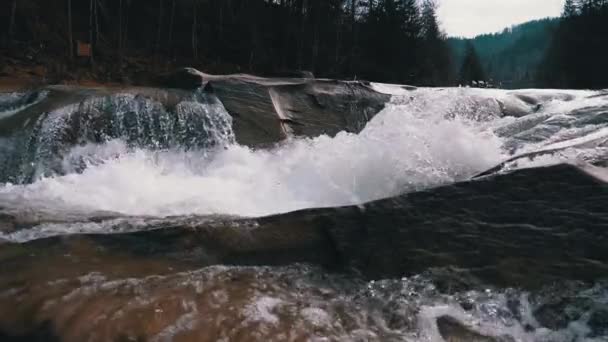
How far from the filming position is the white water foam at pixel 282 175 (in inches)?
236

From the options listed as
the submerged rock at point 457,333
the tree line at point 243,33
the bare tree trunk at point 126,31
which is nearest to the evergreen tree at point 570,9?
the tree line at point 243,33

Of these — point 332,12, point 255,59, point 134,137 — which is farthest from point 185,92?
point 332,12

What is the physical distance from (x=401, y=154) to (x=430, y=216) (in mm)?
1777

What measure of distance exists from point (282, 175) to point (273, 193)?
77 cm

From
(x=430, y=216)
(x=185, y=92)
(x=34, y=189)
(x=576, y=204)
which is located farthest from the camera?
(x=185, y=92)

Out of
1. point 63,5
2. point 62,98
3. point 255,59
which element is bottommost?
point 62,98

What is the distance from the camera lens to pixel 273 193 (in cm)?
699

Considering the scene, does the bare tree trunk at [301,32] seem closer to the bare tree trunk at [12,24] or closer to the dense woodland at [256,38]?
the dense woodland at [256,38]

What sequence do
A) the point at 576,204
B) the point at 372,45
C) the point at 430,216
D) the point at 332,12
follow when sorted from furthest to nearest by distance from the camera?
the point at 372,45, the point at 332,12, the point at 430,216, the point at 576,204

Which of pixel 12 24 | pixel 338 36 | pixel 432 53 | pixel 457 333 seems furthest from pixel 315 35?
pixel 457 333

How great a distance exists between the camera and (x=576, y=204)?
168 inches

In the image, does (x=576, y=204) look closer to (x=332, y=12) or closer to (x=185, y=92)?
(x=185, y=92)

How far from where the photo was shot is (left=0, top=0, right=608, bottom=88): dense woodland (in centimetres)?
2209

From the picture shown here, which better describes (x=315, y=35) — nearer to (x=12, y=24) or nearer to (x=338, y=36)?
(x=338, y=36)
